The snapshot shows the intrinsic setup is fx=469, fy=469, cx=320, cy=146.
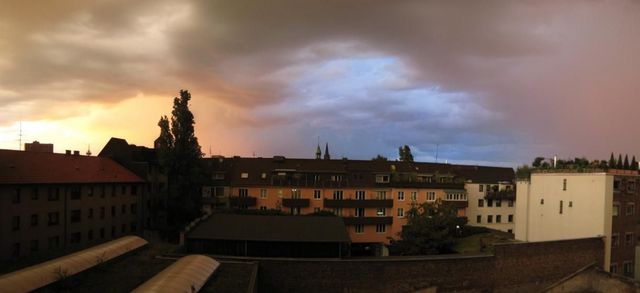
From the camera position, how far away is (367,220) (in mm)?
61000

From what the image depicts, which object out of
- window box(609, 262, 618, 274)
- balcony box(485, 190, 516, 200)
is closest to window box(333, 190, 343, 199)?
balcony box(485, 190, 516, 200)

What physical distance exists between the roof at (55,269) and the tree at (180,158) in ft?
63.1

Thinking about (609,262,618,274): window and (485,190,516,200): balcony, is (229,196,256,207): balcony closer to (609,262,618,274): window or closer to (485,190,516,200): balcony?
(485,190,516,200): balcony

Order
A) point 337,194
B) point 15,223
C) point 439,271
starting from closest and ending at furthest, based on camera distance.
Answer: point 439,271 → point 15,223 → point 337,194

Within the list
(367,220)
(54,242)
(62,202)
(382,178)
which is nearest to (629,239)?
(367,220)

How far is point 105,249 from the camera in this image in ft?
104

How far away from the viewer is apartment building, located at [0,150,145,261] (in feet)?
127

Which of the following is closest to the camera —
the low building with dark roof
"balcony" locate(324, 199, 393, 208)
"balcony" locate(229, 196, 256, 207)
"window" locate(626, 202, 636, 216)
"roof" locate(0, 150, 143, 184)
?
the low building with dark roof

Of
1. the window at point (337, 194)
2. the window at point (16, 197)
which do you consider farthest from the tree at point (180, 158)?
the window at point (337, 194)

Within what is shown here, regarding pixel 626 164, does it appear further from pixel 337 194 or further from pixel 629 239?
pixel 337 194

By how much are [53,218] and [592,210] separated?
5066 cm

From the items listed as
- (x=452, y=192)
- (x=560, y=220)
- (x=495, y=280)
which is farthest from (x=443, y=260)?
(x=452, y=192)

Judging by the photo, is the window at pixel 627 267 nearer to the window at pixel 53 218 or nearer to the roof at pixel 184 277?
the roof at pixel 184 277

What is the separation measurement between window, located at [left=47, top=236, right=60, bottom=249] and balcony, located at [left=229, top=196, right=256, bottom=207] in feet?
77.3
